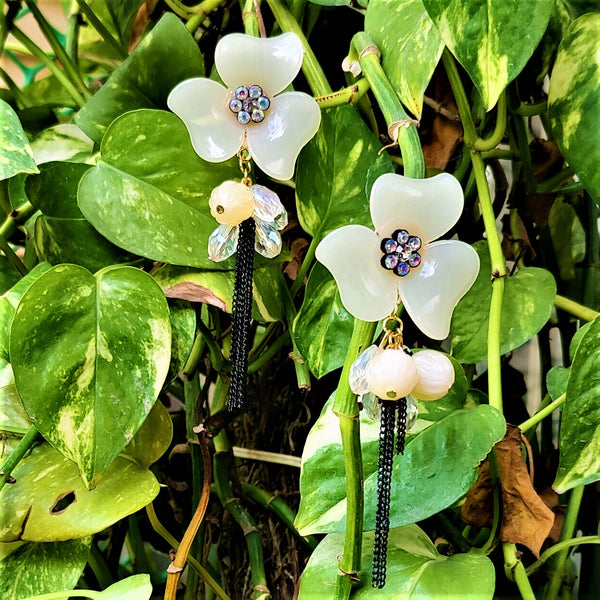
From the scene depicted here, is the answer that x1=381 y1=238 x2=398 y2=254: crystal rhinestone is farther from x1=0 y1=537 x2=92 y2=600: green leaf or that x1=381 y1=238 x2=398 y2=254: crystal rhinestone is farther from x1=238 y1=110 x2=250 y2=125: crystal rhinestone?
x1=0 y1=537 x2=92 y2=600: green leaf

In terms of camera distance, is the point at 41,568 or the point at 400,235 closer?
the point at 400,235

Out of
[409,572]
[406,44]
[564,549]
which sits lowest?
[564,549]

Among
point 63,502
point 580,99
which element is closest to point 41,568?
point 63,502

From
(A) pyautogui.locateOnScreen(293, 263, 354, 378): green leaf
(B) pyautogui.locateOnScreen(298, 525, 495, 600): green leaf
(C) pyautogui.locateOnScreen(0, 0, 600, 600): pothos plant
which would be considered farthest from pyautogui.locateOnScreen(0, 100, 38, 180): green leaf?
(B) pyautogui.locateOnScreen(298, 525, 495, 600): green leaf

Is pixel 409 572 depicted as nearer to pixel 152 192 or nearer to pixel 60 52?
pixel 152 192

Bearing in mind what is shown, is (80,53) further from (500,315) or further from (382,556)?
(382,556)

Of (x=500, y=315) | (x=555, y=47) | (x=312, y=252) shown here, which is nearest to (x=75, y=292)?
(x=312, y=252)

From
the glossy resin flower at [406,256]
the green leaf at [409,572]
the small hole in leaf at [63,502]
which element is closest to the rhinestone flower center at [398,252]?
the glossy resin flower at [406,256]
